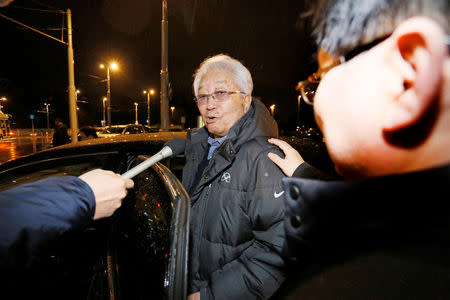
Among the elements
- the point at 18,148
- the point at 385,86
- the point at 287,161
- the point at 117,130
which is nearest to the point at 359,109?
the point at 385,86

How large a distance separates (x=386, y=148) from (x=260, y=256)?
1.07 meters

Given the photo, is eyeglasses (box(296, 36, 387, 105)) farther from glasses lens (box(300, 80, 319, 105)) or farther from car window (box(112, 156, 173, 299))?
car window (box(112, 156, 173, 299))

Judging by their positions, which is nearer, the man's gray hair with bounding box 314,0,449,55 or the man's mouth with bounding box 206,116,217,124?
the man's gray hair with bounding box 314,0,449,55

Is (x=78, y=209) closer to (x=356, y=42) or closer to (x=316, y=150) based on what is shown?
(x=356, y=42)

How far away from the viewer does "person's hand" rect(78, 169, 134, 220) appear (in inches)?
42.0

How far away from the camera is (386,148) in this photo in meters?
0.60

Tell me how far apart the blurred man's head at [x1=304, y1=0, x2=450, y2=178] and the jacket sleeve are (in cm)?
79

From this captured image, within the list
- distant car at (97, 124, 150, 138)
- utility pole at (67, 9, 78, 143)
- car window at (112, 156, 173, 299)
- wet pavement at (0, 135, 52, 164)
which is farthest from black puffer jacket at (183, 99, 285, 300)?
distant car at (97, 124, 150, 138)

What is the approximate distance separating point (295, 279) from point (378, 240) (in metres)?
0.38

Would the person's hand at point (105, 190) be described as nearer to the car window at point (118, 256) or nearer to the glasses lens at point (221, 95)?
the car window at point (118, 256)

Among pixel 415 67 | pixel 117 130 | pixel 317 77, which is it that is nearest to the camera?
pixel 415 67

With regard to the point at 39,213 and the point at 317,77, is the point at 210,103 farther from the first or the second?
the point at 39,213

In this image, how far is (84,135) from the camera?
706 cm

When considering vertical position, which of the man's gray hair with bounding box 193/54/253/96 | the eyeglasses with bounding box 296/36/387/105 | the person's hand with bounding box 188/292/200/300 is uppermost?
the man's gray hair with bounding box 193/54/253/96
